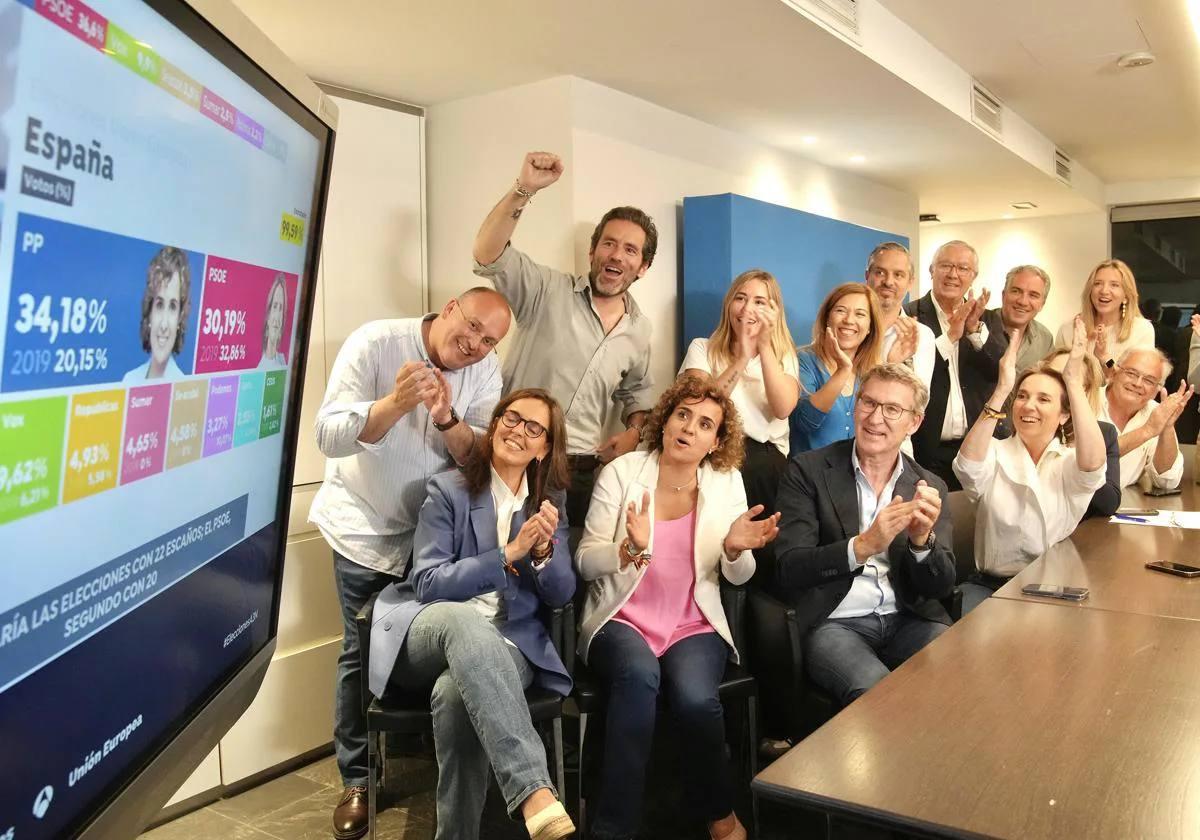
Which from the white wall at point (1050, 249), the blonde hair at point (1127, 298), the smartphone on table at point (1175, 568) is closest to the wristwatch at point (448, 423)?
the smartphone on table at point (1175, 568)

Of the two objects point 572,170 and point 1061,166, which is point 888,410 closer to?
point 572,170

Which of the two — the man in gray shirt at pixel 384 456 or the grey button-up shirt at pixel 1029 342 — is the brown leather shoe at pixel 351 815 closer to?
the man in gray shirt at pixel 384 456

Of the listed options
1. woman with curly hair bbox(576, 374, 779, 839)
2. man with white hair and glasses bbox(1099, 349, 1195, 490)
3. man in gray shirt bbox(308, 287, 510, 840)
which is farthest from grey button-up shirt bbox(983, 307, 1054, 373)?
man in gray shirt bbox(308, 287, 510, 840)

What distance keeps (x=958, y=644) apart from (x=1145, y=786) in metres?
0.66

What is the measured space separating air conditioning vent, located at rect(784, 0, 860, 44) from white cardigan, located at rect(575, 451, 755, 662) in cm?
154

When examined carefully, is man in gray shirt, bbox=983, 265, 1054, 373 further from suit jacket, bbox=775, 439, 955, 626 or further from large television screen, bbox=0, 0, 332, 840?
large television screen, bbox=0, 0, 332, 840

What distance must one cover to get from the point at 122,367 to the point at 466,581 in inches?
73.4

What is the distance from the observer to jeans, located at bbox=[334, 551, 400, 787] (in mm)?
2914

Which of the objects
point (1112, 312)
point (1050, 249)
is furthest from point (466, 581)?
point (1050, 249)

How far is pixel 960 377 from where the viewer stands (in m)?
4.32

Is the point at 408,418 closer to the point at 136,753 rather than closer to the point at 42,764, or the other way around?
the point at 136,753

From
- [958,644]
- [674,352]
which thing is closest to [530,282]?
[674,352]

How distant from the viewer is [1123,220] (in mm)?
8250

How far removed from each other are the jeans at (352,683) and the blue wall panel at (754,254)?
1.93m
